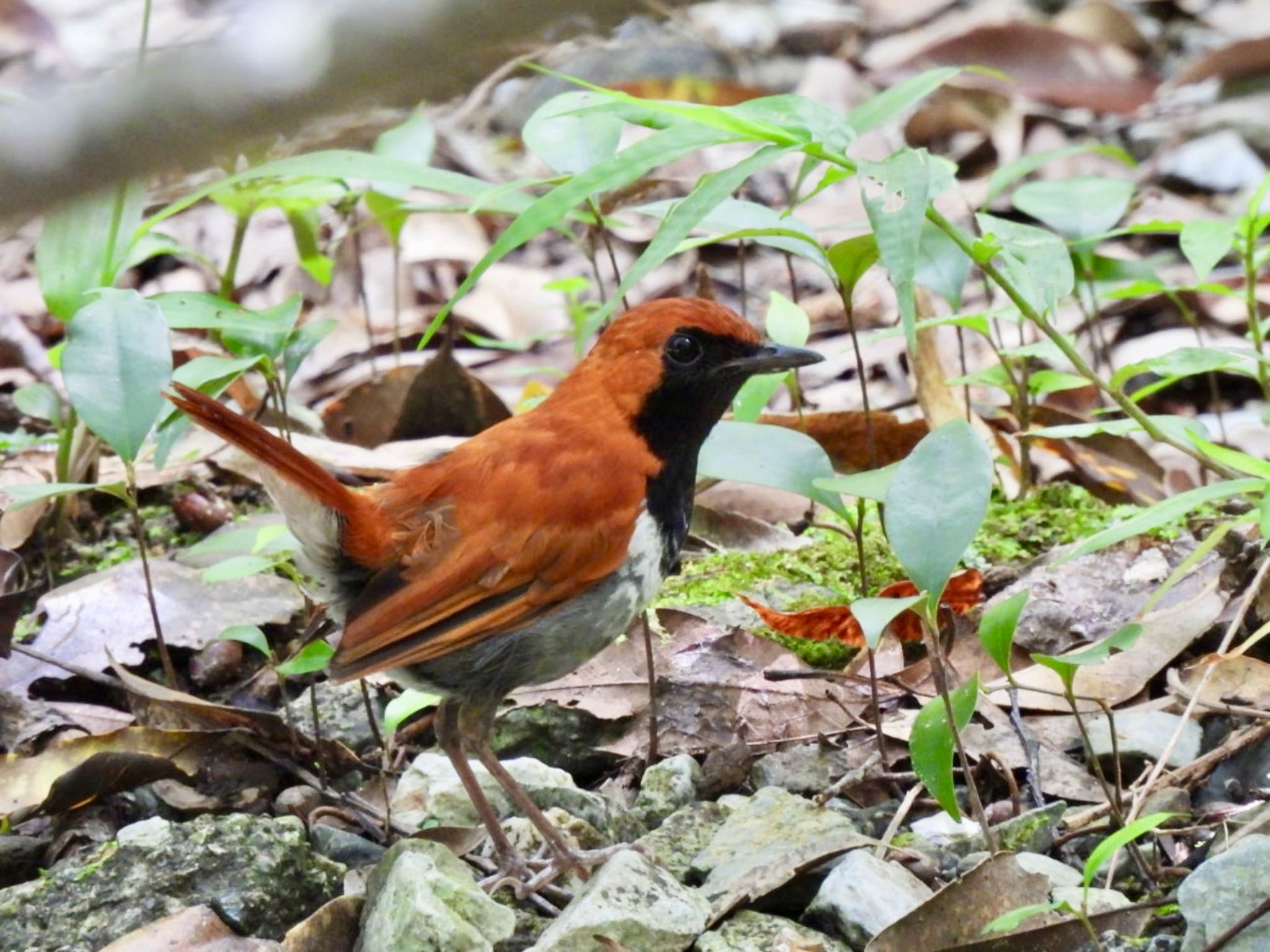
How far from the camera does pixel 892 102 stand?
10.3 feet

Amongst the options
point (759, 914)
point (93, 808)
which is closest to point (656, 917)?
point (759, 914)

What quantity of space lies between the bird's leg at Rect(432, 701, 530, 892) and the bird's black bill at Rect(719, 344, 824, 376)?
1012mm

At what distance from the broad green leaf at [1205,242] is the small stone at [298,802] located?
2425 mm

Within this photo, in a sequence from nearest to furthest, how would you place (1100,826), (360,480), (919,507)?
1. (919,507)
2. (1100,826)
3. (360,480)

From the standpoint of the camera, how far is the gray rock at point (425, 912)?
112 inches

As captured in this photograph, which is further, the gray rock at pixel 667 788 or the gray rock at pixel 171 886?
the gray rock at pixel 667 788

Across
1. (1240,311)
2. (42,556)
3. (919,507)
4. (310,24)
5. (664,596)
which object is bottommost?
(1240,311)

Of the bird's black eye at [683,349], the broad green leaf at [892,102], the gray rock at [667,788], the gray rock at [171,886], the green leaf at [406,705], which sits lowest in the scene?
the gray rock at [667,788]

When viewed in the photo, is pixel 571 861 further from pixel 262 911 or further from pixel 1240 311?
pixel 1240 311

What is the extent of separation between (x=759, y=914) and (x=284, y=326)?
1762 mm

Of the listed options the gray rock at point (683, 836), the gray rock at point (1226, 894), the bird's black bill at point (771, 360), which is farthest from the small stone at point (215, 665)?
the gray rock at point (1226, 894)

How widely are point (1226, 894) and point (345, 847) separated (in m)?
1.81

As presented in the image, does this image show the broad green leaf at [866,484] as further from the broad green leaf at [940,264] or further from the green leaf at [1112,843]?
the broad green leaf at [940,264]

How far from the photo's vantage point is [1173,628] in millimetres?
3871
